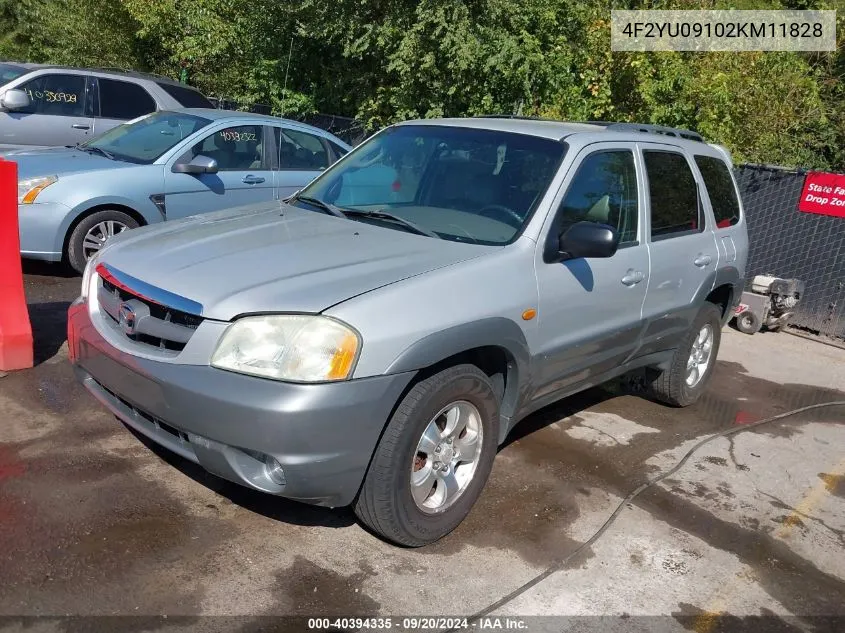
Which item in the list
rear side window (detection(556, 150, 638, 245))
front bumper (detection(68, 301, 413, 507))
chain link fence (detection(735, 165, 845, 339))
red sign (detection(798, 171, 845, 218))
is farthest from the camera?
chain link fence (detection(735, 165, 845, 339))

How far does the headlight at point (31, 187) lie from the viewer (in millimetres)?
6781

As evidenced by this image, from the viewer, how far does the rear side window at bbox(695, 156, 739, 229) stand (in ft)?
18.4

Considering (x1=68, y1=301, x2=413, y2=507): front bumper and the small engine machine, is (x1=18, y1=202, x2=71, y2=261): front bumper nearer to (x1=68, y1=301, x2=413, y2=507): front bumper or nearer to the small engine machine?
(x1=68, y1=301, x2=413, y2=507): front bumper

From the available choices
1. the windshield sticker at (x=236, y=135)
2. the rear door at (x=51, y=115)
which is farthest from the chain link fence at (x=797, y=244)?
the rear door at (x=51, y=115)

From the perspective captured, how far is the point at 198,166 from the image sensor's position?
7.26 metres

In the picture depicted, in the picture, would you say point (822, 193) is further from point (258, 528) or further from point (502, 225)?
point (258, 528)

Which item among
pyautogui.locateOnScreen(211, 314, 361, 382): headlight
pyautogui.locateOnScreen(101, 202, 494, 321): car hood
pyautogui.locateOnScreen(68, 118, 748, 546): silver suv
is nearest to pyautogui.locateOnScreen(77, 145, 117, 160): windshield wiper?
pyautogui.locateOnScreen(68, 118, 748, 546): silver suv

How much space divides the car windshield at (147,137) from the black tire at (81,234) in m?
0.60

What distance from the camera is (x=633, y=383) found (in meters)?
6.05

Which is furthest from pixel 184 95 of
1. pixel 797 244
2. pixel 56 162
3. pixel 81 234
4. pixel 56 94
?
pixel 797 244

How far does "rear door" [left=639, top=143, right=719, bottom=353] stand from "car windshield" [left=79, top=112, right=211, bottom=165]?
4598mm

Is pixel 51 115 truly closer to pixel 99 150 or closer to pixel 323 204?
pixel 99 150

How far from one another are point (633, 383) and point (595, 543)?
240cm

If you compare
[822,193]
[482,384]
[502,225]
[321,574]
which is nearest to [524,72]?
[822,193]
